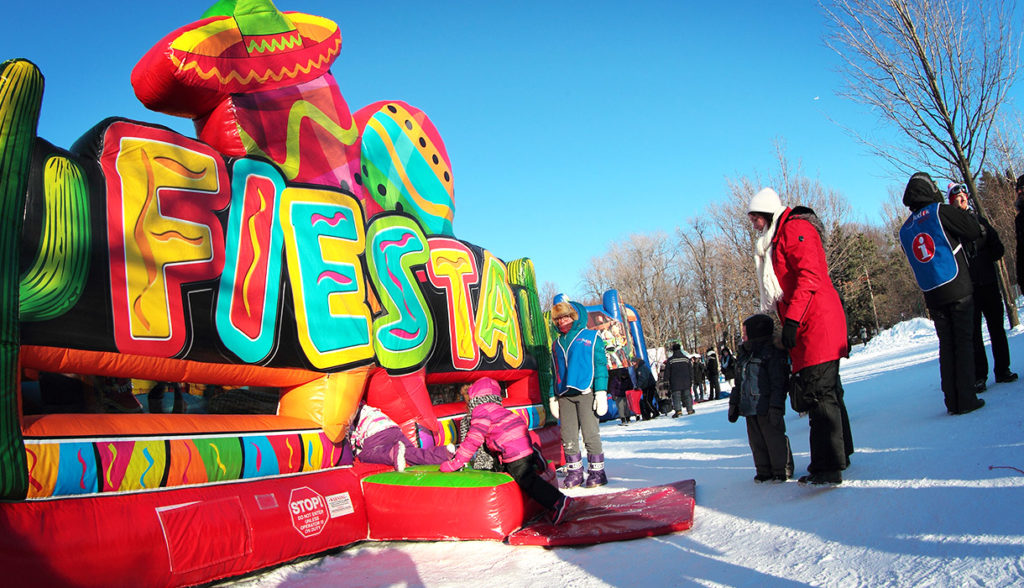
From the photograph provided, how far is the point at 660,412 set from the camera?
60.8 ft

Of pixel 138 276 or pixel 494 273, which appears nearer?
pixel 138 276

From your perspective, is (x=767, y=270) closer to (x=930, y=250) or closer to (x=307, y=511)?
(x=930, y=250)

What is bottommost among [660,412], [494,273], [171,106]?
[660,412]

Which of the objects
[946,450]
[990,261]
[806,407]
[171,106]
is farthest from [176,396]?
[990,261]

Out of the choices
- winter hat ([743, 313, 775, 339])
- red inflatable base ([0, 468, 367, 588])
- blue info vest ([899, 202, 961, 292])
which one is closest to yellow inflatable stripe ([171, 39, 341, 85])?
red inflatable base ([0, 468, 367, 588])

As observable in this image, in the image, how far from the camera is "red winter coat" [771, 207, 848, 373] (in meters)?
4.15

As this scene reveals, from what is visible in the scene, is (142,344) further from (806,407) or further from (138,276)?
(806,407)

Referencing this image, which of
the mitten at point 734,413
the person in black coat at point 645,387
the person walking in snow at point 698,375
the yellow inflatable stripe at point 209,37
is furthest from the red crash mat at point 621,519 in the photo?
the person walking in snow at point 698,375

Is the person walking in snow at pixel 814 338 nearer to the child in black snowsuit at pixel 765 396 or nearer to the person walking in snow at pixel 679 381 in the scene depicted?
the child in black snowsuit at pixel 765 396

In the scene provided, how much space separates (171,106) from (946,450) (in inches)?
229

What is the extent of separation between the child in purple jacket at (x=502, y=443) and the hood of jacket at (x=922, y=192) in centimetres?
340

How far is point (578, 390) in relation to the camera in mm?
6672

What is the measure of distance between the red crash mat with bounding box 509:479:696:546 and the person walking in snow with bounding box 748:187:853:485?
2.86 ft

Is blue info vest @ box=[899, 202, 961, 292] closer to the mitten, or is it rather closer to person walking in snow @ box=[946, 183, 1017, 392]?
person walking in snow @ box=[946, 183, 1017, 392]
